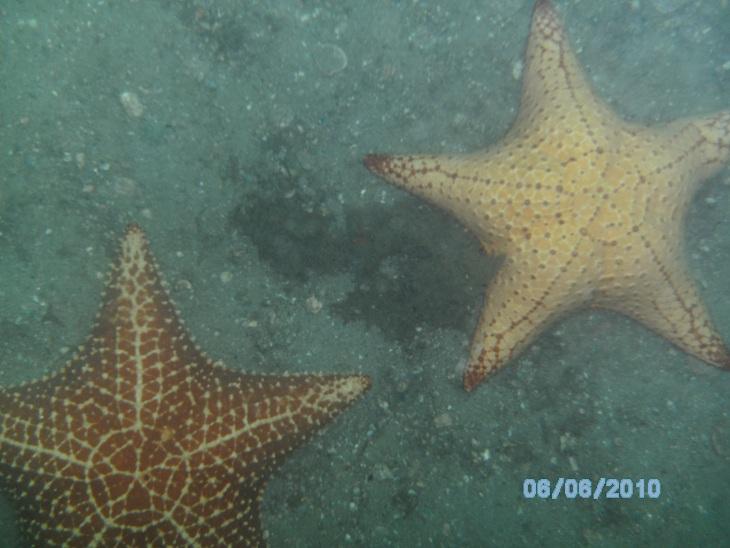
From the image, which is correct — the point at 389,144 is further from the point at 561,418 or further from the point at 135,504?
the point at 135,504

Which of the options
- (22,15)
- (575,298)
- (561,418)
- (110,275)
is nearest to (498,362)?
(575,298)

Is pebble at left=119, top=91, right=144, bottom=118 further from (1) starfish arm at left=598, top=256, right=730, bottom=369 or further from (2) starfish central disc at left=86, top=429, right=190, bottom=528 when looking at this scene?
(1) starfish arm at left=598, top=256, right=730, bottom=369

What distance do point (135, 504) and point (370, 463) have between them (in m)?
2.02

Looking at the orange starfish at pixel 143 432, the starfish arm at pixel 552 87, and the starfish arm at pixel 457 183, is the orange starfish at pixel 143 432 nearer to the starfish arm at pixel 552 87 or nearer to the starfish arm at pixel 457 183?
the starfish arm at pixel 457 183

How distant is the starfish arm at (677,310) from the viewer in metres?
4.32

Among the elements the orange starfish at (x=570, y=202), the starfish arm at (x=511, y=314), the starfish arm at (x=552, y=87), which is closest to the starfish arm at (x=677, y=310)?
the orange starfish at (x=570, y=202)

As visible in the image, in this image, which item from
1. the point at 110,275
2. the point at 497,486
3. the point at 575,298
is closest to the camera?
the point at 110,275

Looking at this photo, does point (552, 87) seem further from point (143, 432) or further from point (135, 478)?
point (135, 478)

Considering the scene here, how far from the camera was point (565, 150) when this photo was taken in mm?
4086

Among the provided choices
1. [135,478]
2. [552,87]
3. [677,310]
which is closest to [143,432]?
[135,478]

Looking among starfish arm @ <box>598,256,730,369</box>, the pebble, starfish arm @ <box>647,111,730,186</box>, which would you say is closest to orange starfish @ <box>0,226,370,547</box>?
the pebble

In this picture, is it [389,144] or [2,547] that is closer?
[2,547]

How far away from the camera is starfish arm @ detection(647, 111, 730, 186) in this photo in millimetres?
4238

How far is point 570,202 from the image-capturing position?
4.00 m
